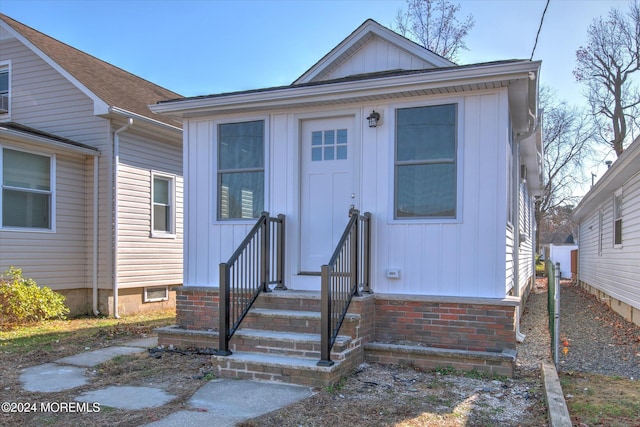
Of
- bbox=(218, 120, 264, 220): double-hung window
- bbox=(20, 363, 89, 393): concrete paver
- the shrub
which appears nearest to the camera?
bbox=(20, 363, 89, 393): concrete paver

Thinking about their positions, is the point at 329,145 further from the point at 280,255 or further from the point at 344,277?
the point at 344,277

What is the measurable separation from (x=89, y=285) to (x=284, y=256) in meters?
5.41

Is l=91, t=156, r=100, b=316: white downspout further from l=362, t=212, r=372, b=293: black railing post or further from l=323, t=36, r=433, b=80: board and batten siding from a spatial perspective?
l=362, t=212, r=372, b=293: black railing post

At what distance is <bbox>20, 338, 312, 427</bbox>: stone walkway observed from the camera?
3820 millimetres

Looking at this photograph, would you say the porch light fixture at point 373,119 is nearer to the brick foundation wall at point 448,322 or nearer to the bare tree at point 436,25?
the brick foundation wall at point 448,322

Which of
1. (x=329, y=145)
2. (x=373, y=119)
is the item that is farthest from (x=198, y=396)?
(x=373, y=119)

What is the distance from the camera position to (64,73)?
9555mm

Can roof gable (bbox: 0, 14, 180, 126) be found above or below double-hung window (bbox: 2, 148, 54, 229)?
above

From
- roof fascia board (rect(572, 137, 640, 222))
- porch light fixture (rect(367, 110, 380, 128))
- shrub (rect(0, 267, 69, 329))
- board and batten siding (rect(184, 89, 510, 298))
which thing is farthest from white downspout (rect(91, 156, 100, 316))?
roof fascia board (rect(572, 137, 640, 222))

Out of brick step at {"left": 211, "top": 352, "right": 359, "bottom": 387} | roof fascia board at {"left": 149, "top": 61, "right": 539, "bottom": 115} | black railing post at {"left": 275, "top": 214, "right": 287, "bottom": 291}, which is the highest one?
roof fascia board at {"left": 149, "top": 61, "right": 539, "bottom": 115}

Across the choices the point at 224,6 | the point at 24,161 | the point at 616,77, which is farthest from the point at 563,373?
the point at 616,77

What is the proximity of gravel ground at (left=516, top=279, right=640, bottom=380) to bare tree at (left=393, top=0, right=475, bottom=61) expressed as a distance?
1439 centimetres

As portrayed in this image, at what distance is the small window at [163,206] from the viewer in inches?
413

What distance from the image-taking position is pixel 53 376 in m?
5.04
